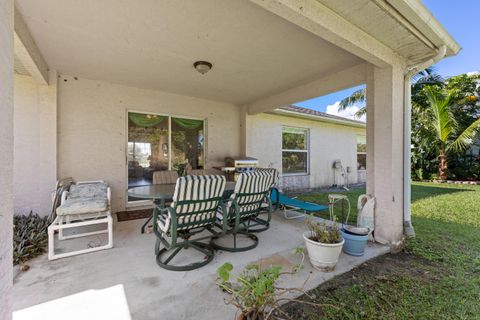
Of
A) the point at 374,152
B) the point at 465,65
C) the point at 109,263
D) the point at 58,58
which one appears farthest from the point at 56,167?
the point at 465,65

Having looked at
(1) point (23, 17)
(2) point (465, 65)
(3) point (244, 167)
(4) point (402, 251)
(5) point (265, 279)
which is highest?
(2) point (465, 65)

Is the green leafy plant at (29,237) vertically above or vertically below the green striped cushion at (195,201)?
below

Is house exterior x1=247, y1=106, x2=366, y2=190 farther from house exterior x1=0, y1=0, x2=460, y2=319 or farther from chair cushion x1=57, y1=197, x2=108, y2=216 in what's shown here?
chair cushion x1=57, y1=197, x2=108, y2=216

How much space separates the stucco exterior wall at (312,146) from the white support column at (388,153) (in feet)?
12.2

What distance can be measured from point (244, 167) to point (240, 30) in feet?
12.1

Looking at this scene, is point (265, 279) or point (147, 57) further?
point (147, 57)

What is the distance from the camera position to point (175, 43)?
9.96 ft

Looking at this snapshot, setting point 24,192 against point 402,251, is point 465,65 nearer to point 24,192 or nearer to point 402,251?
point 402,251

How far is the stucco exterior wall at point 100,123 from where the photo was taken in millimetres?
4234

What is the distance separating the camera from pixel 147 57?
345 centimetres

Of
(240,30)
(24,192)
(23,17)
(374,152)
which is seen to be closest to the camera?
(23,17)

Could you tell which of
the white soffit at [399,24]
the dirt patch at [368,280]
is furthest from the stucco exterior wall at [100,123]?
the dirt patch at [368,280]

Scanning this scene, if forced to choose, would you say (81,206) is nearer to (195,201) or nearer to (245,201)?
(195,201)

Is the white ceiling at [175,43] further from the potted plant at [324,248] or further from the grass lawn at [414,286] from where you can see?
the grass lawn at [414,286]
